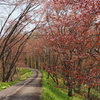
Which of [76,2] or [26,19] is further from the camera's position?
[26,19]

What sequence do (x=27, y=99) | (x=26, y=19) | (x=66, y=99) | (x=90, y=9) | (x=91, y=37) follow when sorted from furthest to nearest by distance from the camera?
(x=26, y=19) → (x=66, y=99) → (x=27, y=99) → (x=91, y=37) → (x=90, y=9)

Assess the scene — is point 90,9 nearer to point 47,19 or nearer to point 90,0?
point 90,0

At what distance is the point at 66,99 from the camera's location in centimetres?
1357

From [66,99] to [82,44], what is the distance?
783 centimetres

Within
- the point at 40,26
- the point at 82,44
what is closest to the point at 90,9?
the point at 82,44

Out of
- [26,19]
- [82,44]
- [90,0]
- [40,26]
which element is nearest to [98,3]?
[90,0]

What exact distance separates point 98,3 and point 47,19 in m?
10.8

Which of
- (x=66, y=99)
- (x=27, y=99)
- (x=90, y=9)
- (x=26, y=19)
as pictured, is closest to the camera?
(x=90, y=9)

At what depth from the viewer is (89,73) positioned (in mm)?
7965

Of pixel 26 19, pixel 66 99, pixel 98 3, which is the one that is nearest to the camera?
pixel 98 3

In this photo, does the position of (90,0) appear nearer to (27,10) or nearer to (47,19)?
(27,10)

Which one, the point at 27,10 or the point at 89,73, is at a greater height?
the point at 27,10

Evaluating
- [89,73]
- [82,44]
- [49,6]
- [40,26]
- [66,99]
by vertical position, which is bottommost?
[66,99]

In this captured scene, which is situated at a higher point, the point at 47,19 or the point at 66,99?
the point at 47,19
